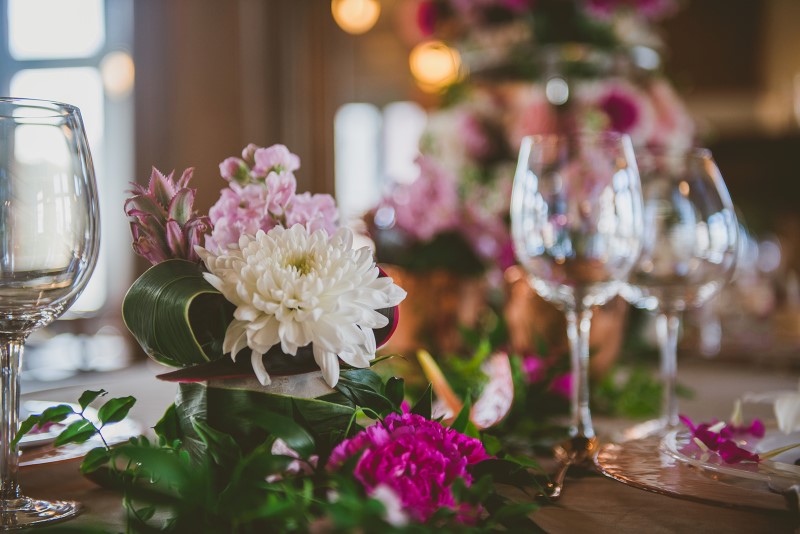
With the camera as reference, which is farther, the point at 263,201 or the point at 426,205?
the point at 426,205

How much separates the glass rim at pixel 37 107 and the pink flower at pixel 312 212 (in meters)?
0.15

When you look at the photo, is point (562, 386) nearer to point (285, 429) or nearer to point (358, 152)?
point (285, 429)

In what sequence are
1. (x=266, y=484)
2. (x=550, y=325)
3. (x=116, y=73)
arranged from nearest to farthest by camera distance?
(x=266, y=484) → (x=550, y=325) → (x=116, y=73)

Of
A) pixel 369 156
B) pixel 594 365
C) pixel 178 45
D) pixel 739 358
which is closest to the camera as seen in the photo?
pixel 594 365

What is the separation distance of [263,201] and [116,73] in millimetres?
3792

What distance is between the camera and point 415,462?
16.4 inches

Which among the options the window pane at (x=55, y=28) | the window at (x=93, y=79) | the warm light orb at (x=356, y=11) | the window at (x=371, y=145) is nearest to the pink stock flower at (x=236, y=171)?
the warm light orb at (x=356, y=11)

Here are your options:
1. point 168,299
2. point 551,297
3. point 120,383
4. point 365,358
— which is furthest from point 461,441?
point 120,383

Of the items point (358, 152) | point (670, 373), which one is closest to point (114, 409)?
point (670, 373)

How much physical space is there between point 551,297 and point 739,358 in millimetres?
702

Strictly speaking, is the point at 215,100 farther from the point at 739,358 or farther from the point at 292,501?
the point at 292,501

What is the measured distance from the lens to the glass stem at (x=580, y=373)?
0.68 m

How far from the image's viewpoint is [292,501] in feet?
1.24

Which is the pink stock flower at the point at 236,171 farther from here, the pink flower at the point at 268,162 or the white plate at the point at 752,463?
the white plate at the point at 752,463
